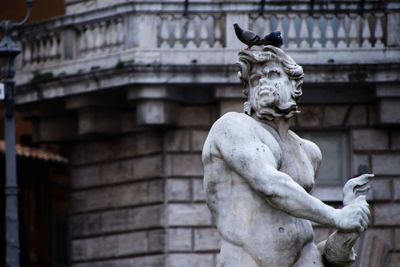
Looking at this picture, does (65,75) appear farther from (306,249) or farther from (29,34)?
(306,249)

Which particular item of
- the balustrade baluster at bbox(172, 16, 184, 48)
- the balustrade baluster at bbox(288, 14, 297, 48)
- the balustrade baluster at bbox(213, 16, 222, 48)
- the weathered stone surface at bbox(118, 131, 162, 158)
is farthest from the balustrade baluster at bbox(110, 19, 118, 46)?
the balustrade baluster at bbox(288, 14, 297, 48)

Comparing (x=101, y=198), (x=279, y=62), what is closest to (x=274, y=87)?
(x=279, y=62)

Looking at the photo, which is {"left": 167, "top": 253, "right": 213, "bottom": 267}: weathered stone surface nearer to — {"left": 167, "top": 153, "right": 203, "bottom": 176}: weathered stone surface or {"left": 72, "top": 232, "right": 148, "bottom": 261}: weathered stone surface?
{"left": 72, "top": 232, "right": 148, "bottom": 261}: weathered stone surface

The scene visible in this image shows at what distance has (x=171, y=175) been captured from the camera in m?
33.2

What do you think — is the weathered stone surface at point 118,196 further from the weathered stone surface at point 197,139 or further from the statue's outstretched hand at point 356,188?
the statue's outstretched hand at point 356,188

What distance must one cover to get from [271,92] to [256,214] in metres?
0.75

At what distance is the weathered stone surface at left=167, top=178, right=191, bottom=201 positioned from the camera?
33.0 meters

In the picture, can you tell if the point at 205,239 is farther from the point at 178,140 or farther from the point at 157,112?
the point at 157,112

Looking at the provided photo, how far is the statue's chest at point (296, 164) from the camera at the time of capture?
13.9m

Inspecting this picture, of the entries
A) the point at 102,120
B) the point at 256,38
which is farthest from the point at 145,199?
the point at 256,38

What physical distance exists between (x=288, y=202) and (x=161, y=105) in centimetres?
1944

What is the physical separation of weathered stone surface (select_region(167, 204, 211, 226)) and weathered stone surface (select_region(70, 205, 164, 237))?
207mm

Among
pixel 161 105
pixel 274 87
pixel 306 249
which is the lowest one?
pixel 306 249

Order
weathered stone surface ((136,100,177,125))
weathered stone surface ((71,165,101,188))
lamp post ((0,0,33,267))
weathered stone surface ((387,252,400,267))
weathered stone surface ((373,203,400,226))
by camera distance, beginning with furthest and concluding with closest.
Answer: weathered stone surface ((71,165,101,188))
weathered stone surface ((136,100,177,125))
weathered stone surface ((373,203,400,226))
weathered stone surface ((387,252,400,267))
lamp post ((0,0,33,267))
